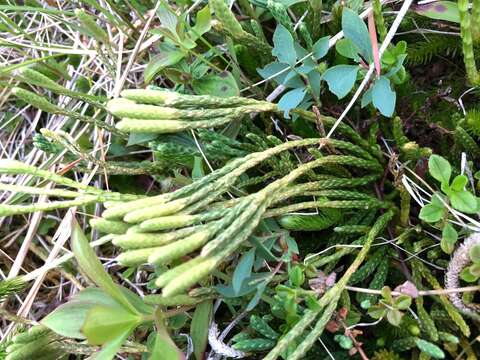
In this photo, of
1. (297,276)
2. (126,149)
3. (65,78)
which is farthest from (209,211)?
(65,78)

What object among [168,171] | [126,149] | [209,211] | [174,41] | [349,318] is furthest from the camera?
[126,149]

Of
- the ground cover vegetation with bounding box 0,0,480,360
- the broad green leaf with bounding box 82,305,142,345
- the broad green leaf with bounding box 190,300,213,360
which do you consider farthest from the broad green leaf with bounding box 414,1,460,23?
the broad green leaf with bounding box 82,305,142,345

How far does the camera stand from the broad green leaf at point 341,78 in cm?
126

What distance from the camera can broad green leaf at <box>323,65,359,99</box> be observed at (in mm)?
1263

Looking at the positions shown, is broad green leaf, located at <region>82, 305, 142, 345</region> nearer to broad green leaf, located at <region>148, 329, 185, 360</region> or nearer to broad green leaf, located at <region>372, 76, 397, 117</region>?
broad green leaf, located at <region>148, 329, 185, 360</region>

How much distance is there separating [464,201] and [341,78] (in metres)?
0.39

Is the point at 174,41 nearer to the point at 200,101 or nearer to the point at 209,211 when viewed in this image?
the point at 200,101

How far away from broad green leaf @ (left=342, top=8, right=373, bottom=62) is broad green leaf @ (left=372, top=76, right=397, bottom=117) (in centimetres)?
7

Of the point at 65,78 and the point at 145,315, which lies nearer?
the point at 145,315

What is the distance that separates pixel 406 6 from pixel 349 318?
747mm

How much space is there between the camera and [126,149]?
1.72 metres

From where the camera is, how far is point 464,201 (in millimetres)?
1146

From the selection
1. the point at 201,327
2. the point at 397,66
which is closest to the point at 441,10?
the point at 397,66

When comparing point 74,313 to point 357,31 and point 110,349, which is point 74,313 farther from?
point 357,31
